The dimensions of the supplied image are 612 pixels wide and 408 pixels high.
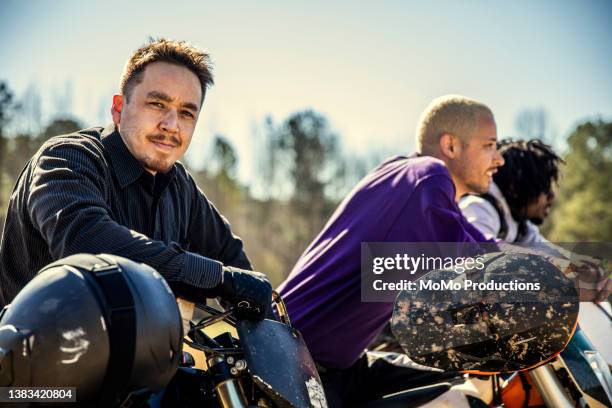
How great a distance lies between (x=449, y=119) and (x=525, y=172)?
1.26 meters

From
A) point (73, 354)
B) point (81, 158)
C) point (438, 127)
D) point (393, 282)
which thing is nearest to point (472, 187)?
point (438, 127)

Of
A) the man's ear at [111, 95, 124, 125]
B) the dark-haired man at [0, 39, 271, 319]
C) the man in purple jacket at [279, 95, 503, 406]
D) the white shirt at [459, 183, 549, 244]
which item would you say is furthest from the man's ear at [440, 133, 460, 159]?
the man's ear at [111, 95, 124, 125]

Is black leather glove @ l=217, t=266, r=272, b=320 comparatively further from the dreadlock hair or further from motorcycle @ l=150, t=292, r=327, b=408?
the dreadlock hair

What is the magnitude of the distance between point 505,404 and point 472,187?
181 cm

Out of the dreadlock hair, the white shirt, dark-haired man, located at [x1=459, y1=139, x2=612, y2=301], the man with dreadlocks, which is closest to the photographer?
the white shirt

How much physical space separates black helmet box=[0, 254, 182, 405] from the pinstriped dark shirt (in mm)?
307

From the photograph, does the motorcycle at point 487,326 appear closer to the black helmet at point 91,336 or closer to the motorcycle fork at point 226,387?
the motorcycle fork at point 226,387

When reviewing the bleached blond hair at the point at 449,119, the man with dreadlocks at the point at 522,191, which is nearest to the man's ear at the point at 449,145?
the bleached blond hair at the point at 449,119

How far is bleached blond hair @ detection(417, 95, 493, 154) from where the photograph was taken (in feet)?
12.3

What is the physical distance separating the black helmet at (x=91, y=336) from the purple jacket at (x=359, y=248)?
56.5 inches

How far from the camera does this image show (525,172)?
4777mm

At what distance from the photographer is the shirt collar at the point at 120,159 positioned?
7.98ft

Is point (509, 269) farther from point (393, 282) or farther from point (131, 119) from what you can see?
point (131, 119)

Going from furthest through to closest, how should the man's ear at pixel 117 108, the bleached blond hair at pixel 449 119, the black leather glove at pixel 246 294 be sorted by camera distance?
the bleached blond hair at pixel 449 119, the man's ear at pixel 117 108, the black leather glove at pixel 246 294
